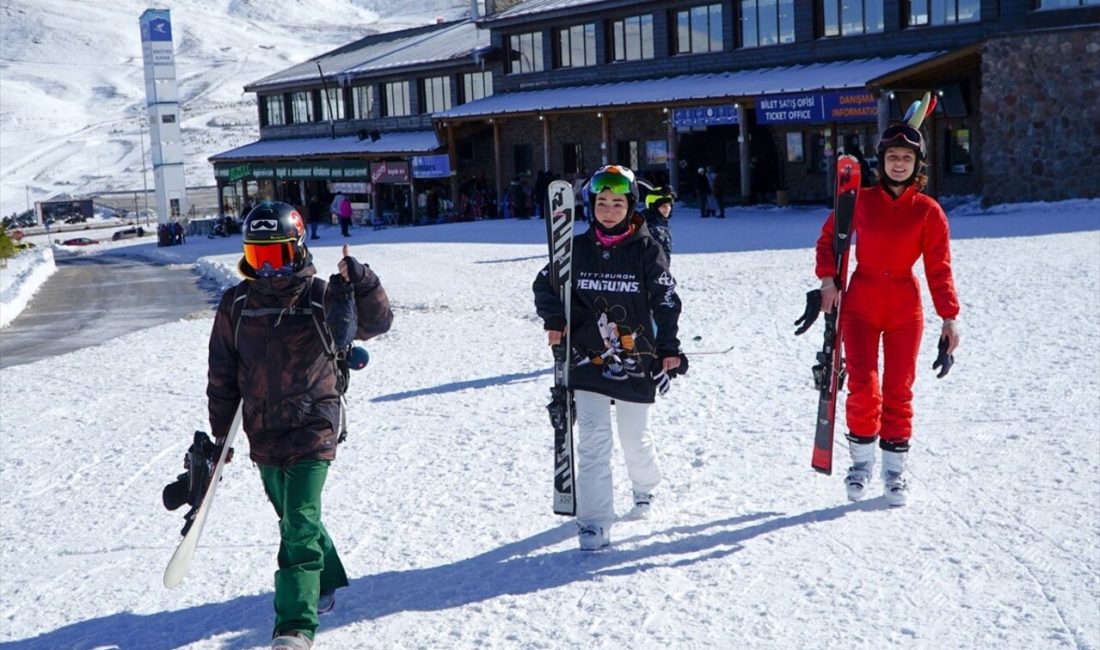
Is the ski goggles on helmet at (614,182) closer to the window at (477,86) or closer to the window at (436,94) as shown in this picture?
the window at (477,86)

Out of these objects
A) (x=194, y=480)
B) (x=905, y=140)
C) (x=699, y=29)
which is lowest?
(x=194, y=480)

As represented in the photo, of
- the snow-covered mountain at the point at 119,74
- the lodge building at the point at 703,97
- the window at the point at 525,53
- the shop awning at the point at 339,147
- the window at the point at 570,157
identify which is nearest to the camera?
the lodge building at the point at 703,97

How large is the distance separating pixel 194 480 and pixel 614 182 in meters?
1.95

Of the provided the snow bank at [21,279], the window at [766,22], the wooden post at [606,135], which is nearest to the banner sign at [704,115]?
the wooden post at [606,135]

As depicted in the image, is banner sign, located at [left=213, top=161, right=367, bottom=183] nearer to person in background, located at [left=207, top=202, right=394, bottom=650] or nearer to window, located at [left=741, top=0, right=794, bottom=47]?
window, located at [left=741, top=0, right=794, bottom=47]

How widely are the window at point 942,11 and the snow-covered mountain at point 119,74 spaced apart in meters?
73.3

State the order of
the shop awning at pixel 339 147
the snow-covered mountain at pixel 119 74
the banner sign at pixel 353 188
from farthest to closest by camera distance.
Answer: the snow-covered mountain at pixel 119 74 → the banner sign at pixel 353 188 → the shop awning at pixel 339 147

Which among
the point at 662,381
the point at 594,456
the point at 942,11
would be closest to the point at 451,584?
the point at 594,456

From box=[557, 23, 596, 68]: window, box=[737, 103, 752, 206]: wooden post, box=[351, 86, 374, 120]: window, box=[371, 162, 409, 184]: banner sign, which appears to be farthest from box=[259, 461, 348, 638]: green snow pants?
box=[351, 86, 374, 120]: window

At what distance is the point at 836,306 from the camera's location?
5.31 metres

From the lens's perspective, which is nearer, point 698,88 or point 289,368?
point 289,368

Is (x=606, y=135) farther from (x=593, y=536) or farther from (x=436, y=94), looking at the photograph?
(x=593, y=536)

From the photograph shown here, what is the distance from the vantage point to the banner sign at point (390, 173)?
1572 inches

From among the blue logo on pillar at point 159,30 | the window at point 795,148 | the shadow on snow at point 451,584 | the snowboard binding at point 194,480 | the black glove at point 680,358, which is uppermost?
the blue logo on pillar at point 159,30
